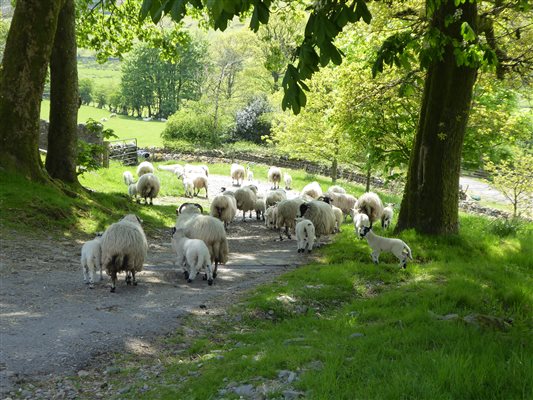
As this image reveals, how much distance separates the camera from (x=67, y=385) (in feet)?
17.8

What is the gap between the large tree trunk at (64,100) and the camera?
1548cm

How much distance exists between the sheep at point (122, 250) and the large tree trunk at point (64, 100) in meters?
7.52

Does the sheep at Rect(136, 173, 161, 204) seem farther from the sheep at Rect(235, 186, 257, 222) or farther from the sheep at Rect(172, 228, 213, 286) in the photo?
the sheep at Rect(172, 228, 213, 286)

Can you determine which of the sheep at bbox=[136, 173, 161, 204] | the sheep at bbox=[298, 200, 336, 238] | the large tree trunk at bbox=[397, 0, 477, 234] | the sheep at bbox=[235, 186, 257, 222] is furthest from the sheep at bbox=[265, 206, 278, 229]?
the large tree trunk at bbox=[397, 0, 477, 234]

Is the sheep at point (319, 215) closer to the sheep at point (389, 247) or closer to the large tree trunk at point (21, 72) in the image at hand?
the sheep at point (389, 247)

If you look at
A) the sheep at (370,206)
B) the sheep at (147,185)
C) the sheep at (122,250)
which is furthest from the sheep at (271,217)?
the sheep at (122,250)

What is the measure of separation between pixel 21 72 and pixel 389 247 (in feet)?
31.7

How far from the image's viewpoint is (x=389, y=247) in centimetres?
1071

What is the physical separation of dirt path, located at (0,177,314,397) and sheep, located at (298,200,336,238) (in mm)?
1708

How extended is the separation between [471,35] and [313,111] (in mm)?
28930

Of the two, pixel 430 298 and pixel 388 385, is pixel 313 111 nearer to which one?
pixel 430 298

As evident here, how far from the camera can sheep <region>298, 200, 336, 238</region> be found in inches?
581

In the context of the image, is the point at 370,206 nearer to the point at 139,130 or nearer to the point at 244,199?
the point at 244,199

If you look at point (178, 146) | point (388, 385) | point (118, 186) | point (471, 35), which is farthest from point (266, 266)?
point (178, 146)
